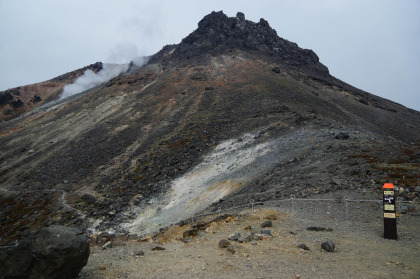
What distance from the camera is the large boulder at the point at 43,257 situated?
26.2ft

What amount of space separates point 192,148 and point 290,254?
24.5m

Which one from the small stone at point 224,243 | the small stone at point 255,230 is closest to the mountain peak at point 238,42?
the small stone at point 255,230

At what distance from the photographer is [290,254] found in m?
9.95

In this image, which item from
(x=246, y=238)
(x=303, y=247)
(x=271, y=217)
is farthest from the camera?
(x=271, y=217)

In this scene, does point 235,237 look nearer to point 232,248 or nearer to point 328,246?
point 232,248

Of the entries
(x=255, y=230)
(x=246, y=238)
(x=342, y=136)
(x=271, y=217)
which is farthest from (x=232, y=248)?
(x=342, y=136)

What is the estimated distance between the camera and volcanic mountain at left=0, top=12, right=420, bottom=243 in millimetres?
20641

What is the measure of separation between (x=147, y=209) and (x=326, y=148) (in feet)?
50.5

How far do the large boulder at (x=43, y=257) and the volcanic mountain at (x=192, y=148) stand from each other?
11.4 meters

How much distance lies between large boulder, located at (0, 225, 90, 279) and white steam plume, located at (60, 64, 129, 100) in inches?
3721

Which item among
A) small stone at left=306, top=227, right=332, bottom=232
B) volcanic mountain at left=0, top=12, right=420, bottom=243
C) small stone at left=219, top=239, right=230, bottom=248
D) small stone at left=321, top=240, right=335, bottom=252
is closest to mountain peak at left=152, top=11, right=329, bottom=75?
volcanic mountain at left=0, top=12, right=420, bottom=243

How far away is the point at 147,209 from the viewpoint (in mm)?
23922

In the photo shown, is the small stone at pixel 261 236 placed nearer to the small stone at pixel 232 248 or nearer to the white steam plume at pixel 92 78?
the small stone at pixel 232 248

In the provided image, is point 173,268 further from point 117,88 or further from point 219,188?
point 117,88
